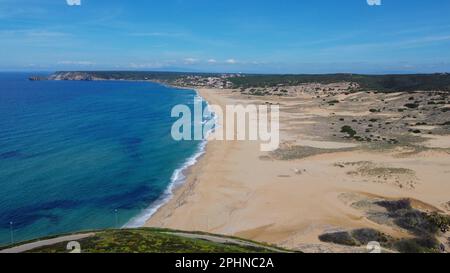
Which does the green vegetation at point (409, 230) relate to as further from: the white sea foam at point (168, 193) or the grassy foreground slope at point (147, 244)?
the white sea foam at point (168, 193)

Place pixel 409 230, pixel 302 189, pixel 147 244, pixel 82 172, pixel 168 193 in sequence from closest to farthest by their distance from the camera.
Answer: pixel 147 244, pixel 409 230, pixel 302 189, pixel 168 193, pixel 82 172

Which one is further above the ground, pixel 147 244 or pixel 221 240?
pixel 147 244

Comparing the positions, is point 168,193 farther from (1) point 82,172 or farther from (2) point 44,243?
(2) point 44,243

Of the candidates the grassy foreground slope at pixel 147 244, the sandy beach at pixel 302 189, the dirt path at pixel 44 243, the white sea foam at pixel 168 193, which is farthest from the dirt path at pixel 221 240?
the white sea foam at pixel 168 193

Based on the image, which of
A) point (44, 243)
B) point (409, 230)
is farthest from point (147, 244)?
point (409, 230)

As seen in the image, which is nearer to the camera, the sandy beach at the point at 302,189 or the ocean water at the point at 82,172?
the sandy beach at the point at 302,189
